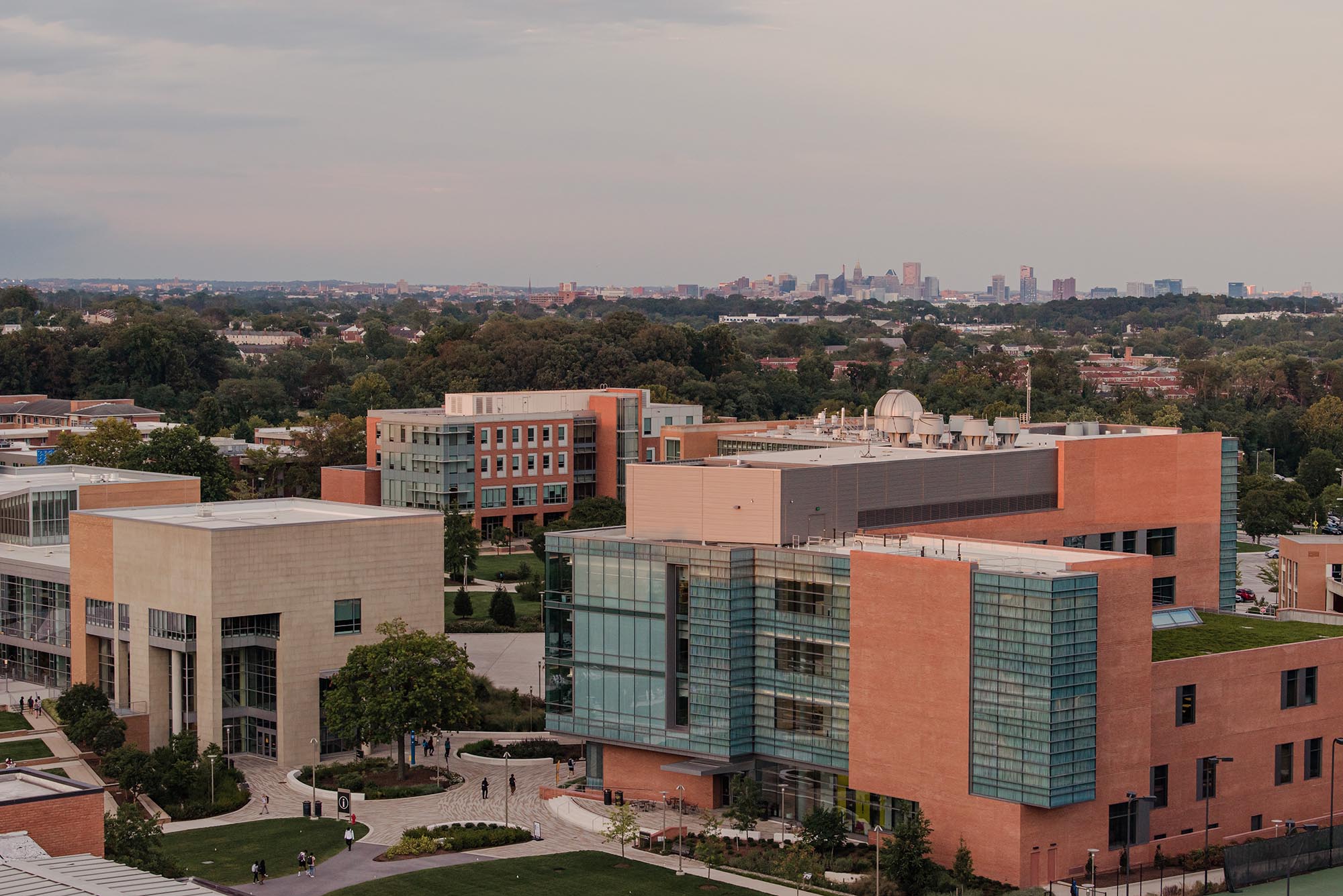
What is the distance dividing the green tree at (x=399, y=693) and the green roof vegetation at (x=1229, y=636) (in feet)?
79.1

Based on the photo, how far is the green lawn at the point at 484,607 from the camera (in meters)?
94.0

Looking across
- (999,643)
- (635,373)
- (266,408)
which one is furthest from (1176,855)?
(266,408)

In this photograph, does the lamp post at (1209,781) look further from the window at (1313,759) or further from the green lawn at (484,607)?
the green lawn at (484,607)

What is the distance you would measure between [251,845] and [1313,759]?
34.4m

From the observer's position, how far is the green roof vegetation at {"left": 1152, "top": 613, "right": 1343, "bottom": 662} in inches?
2303

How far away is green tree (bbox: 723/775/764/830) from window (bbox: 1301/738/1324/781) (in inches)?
711

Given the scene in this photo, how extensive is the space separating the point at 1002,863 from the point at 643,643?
14.3 metres

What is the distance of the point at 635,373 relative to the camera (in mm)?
172250

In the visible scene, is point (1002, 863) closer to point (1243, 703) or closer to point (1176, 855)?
point (1176, 855)

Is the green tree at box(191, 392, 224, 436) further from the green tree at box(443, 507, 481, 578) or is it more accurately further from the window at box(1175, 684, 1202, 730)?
the window at box(1175, 684, 1202, 730)

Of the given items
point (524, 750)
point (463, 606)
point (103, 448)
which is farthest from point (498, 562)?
point (524, 750)

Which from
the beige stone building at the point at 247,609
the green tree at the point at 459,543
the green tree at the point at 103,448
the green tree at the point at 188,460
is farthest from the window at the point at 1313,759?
the green tree at the point at 103,448

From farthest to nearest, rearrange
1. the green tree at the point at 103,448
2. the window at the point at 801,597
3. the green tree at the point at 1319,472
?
the green tree at the point at 1319,472, the green tree at the point at 103,448, the window at the point at 801,597

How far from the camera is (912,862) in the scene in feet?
161
